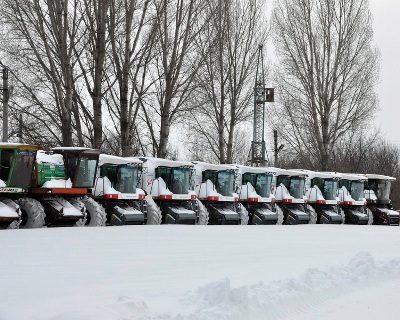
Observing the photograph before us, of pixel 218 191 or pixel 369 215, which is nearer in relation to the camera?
pixel 218 191

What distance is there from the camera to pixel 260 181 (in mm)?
37906

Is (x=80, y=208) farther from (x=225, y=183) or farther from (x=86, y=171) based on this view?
(x=225, y=183)

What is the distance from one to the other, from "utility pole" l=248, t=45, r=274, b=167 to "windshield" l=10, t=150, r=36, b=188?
2504cm

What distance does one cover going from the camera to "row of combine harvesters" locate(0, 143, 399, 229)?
2412cm

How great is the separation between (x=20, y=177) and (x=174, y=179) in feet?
29.7

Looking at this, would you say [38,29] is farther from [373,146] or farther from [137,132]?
[373,146]

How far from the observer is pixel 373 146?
3676 inches

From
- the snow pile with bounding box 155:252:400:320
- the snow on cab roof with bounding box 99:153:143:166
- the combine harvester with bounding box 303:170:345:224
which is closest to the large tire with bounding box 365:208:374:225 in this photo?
the combine harvester with bounding box 303:170:345:224

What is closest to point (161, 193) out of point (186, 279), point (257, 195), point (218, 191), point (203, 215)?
point (203, 215)

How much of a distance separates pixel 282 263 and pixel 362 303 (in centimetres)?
406

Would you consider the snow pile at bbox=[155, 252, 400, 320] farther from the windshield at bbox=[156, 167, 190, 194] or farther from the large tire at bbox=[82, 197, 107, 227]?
the windshield at bbox=[156, 167, 190, 194]

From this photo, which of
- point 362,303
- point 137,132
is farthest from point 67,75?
point 362,303

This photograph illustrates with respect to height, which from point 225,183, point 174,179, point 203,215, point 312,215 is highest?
point 174,179

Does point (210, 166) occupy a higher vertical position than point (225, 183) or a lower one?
higher
